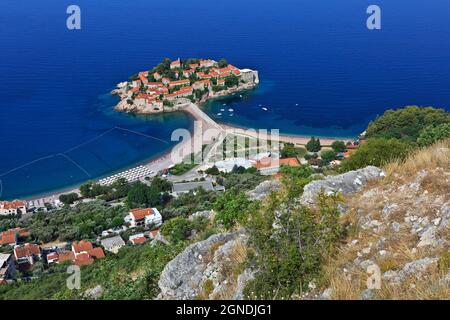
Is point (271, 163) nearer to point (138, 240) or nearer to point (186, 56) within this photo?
point (138, 240)

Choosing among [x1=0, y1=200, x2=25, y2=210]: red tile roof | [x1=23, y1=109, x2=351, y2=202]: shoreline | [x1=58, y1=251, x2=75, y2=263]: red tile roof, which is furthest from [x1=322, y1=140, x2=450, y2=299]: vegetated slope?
[x1=23, y1=109, x2=351, y2=202]: shoreline

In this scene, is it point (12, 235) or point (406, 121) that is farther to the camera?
point (406, 121)

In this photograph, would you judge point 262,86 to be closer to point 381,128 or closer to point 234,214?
point 381,128

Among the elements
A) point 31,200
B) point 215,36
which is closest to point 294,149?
point 31,200

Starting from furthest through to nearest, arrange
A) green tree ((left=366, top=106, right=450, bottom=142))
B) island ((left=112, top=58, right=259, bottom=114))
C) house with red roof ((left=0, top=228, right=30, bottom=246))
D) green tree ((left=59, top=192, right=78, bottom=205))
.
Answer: island ((left=112, top=58, right=259, bottom=114)) < green tree ((left=366, top=106, right=450, bottom=142)) < green tree ((left=59, top=192, right=78, bottom=205)) < house with red roof ((left=0, top=228, right=30, bottom=246))

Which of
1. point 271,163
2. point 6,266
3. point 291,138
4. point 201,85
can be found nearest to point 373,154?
point 6,266

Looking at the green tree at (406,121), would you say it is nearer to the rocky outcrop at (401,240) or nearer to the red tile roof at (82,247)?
the red tile roof at (82,247)

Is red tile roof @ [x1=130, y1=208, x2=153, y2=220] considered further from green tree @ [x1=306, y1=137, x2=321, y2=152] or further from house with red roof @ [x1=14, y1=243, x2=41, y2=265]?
green tree @ [x1=306, y1=137, x2=321, y2=152]
